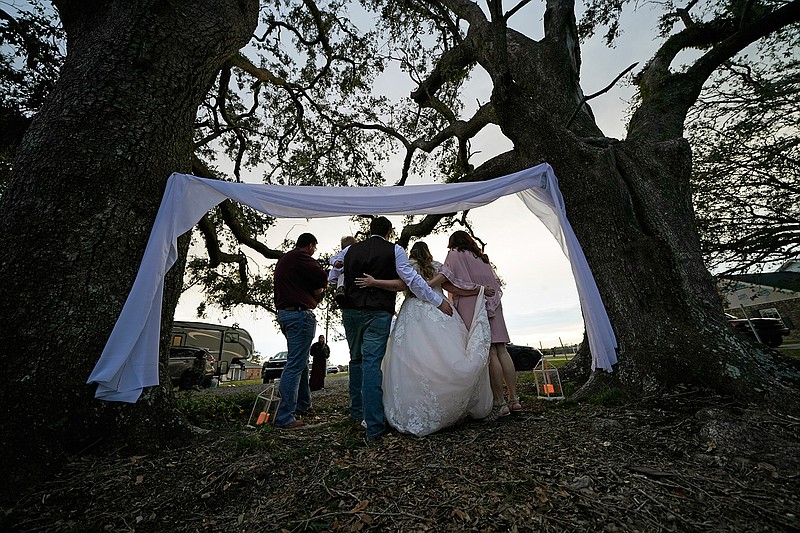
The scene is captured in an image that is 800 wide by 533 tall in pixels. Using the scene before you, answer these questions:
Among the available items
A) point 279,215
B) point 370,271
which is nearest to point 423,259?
point 370,271

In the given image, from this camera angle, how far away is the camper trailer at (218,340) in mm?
12891

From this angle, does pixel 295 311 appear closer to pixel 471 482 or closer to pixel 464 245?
pixel 464 245

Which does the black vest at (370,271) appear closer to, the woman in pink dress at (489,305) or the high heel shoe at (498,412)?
the woman in pink dress at (489,305)

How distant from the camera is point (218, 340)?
14.8 meters

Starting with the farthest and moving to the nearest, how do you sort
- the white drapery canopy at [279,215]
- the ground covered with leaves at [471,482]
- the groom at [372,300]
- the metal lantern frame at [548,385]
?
the metal lantern frame at [548,385], the groom at [372,300], the white drapery canopy at [279,215], the ground covered with leaves at [471,482]

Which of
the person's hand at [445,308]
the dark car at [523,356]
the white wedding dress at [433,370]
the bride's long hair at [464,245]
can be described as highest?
the bride's long hair at [464,245]

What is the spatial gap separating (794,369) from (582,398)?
5.26 feet

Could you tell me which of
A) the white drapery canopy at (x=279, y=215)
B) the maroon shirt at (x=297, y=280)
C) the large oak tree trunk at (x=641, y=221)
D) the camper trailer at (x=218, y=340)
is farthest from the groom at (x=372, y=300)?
the camper trailer at (x=218, y=340)

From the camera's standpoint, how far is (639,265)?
3.27 metres

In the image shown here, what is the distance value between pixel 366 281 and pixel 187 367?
7.72 m

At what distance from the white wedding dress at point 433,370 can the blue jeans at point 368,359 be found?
0.14 m

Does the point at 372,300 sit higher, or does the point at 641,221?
the point at 641,221

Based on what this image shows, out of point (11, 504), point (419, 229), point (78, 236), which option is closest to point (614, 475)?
point (11, 504)

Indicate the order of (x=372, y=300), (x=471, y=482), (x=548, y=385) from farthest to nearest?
(x=548, y=385), (x=372, y=300), (x=471, y=482)
